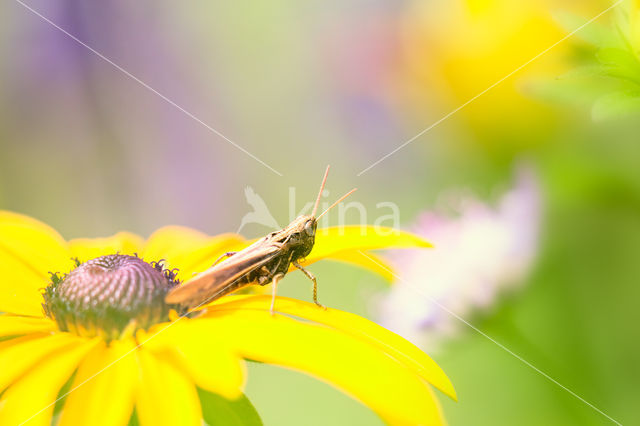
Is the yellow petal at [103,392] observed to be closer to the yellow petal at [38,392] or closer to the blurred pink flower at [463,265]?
the yellow petal at [38,392]

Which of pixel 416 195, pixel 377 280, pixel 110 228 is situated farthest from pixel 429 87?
pixel 110 228

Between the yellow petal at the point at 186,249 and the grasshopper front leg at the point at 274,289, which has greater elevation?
the yellow petal at the point at 186,249

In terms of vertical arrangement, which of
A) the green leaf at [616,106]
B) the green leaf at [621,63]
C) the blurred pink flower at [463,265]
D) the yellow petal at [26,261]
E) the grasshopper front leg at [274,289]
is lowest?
the blurred pink flower at [463,265]

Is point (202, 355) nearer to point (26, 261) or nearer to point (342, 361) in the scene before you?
point (342, 361)

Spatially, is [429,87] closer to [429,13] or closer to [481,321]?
[429,13]

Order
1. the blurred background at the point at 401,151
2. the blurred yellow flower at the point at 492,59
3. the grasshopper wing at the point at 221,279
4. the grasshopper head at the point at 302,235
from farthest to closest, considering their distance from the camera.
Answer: the blurred yellow flower at the point at 492,59 → the blurred background at the point at 401,151 → the grasshopper head at the point at 302,235 → the grasshopper wing at the point at 221,279

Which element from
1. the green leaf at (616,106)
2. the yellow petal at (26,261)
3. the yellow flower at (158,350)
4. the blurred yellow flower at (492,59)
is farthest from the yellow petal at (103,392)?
the blurred yellow flower at (492,59)

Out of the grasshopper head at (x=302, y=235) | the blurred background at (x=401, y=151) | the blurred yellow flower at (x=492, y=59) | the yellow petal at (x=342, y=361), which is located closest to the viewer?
the yellow petal at (x=342, y=361)
